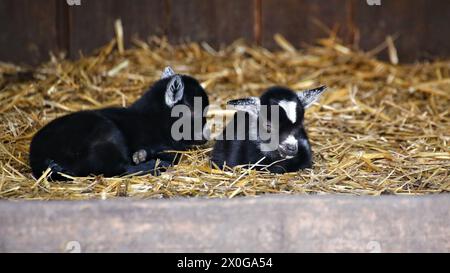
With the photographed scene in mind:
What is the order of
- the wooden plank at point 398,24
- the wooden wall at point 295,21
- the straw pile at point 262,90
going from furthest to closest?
1. the wooden plank at point 398,24
2. the wooden wall at point 295,21
3. the straw pile at point 262,90

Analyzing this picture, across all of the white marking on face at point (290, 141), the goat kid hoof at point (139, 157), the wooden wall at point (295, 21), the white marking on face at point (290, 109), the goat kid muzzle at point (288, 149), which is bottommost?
the goat kid hoof at point (139, 157)

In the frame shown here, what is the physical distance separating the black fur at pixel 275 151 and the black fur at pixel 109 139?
0.47 metres

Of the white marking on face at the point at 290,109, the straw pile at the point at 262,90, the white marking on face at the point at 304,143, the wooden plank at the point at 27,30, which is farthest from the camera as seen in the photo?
the wooden plank at the point at 27,30

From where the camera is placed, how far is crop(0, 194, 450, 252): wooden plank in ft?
11.6

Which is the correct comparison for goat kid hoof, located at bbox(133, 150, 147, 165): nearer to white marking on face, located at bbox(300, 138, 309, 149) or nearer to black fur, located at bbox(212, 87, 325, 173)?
black fur, located at bbox(212, 87, 325, 173)

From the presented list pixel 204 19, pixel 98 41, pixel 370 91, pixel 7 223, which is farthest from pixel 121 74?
pixel 7 223

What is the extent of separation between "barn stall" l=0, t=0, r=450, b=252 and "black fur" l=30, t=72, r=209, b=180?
17 cm

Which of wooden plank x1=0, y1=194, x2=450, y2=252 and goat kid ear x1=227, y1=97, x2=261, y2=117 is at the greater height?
goat kid ear x1=227, y1=97, x2=261, y2=117

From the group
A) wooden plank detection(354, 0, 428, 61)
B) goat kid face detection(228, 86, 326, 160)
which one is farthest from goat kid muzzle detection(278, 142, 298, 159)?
wooden plank detection(354, 0, 428, 61)

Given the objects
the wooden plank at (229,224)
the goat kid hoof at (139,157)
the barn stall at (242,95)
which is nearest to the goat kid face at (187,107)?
the barn stall at (242,95)

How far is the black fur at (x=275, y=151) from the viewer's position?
461 centimetres

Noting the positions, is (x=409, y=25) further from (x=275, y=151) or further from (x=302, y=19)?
(x=275, y=151)

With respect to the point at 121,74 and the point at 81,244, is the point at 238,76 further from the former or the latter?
Answer: the point at 81,244

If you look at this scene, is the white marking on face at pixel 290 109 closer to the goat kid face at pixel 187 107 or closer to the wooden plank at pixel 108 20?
the goat kid face at pixel 187 107
